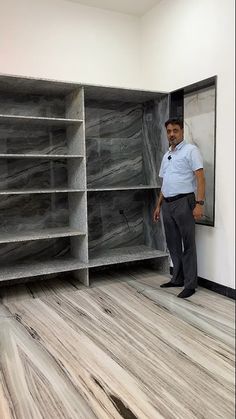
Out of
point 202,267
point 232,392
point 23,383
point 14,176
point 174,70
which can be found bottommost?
point 23,383

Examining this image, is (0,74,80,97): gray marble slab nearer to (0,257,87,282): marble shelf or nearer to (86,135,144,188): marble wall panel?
(86,135,144,188): marble wall panel

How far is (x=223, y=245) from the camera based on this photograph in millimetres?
556

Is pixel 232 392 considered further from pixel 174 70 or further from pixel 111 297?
pixel 111 297

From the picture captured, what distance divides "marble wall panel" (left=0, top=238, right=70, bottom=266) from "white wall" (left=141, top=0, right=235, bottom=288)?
1.93 m

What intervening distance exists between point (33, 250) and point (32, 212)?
30cm

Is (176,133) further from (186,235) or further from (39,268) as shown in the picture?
(39,268)

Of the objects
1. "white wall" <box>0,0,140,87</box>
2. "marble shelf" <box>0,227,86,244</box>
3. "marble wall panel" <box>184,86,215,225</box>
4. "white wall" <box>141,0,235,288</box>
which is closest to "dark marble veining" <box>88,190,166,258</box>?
"marble shelf" <box>0,227,86,244</box>

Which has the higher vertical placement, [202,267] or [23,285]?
[202,267]

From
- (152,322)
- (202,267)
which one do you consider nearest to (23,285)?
(152,322)

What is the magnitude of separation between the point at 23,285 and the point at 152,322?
1217 millimetres

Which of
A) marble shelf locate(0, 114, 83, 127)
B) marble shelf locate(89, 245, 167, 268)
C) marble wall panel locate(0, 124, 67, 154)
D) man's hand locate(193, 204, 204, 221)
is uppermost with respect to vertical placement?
marble shelf locate(0, 114, 83, 127)

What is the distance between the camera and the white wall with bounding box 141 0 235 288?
0.50 m

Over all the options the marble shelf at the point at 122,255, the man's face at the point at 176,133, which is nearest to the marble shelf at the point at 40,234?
the marble shelf at the point at 122,255

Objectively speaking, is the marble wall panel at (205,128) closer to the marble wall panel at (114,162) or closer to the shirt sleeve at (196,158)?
the shirt sleeve at (196,158)
